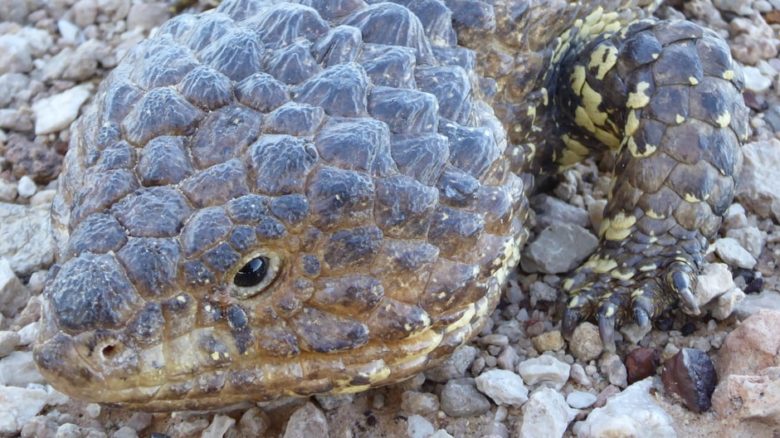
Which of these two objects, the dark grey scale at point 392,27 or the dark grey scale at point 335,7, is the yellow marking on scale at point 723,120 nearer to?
the dark grey scale at point 392,27

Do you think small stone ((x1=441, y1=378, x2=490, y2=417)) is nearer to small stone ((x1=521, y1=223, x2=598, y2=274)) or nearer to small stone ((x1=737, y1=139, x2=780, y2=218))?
small stone ((x1=521, y1=223, x2=598, y2=274))

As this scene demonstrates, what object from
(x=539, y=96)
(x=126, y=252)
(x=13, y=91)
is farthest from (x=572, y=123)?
(x=13, y=91)

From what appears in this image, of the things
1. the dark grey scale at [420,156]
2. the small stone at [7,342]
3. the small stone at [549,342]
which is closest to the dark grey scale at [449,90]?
the dark grey scale at [420,156]

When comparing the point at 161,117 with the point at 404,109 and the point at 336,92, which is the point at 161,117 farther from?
the point at 404,109

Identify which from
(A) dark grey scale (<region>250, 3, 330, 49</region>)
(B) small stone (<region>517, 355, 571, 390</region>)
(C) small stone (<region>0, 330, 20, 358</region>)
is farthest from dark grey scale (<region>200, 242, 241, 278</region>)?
(C) small stone (<region>0, 330, 20, 358</region>)

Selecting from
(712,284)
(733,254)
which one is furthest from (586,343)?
(733,254)

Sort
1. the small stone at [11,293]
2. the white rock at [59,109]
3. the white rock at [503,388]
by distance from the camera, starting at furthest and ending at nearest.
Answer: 1. the white rock at [59,109]
2. the small stone at [11,293]
3. the white rock at [503,388]
